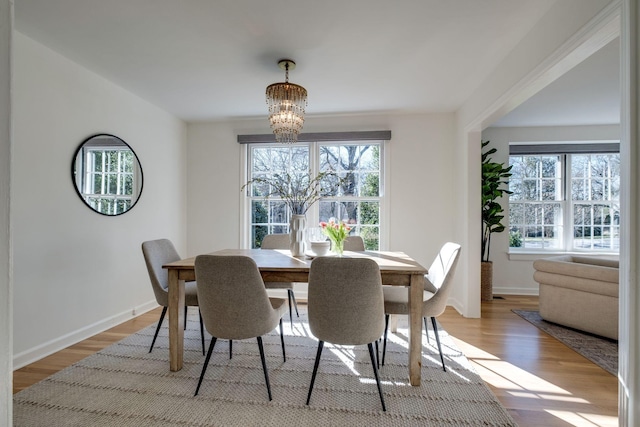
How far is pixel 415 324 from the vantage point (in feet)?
6.72

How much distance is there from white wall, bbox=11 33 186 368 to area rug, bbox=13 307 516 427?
1.80ft

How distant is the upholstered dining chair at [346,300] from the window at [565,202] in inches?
157

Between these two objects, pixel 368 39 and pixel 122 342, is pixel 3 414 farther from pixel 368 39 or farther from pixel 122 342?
pixel 368 39

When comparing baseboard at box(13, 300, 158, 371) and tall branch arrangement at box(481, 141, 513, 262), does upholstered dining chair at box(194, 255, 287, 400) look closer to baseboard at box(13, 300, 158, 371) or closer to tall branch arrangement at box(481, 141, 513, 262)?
baseboard at box(13, 300, 158, 371)

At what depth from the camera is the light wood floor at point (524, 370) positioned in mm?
1814

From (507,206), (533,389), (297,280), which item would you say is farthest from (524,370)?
(507,206)

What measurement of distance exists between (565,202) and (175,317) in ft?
17.6

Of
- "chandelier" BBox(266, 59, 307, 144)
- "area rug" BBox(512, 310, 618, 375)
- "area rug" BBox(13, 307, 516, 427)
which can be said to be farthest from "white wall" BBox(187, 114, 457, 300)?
"area rug" BBox(13, 307, 516, 427)

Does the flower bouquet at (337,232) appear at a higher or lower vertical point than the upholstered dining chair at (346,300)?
higher

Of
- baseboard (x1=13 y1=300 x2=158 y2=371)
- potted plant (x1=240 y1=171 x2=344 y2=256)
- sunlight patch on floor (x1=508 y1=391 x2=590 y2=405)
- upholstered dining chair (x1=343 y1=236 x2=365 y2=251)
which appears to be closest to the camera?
sunlight patch on floor (x1=508 y1=391 x2=590 y2=405)

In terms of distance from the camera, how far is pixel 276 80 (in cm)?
315

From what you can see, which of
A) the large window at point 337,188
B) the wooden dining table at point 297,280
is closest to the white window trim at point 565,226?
the large window at point 337,188

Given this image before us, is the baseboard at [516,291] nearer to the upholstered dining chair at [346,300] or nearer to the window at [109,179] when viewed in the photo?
the upholstered dining chair at [346,300]

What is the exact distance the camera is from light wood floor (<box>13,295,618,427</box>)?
1.81 m
